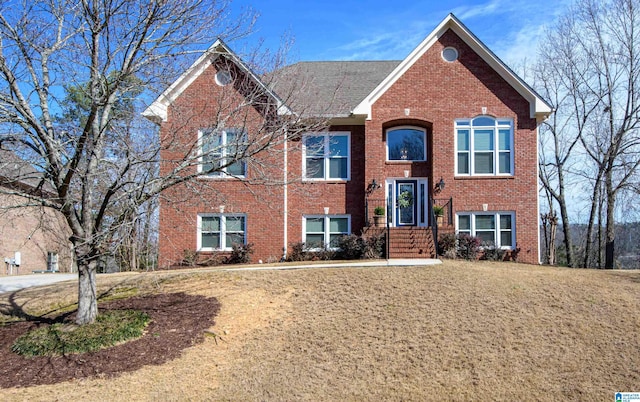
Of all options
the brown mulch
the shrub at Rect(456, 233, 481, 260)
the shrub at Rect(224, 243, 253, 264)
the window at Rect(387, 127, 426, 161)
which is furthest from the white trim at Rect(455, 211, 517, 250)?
the brown mulch

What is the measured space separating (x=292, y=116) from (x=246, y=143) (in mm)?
1479

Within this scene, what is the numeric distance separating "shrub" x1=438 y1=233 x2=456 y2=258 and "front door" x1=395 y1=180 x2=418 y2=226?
213cm

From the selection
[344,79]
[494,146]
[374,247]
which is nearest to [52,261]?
[344,79]

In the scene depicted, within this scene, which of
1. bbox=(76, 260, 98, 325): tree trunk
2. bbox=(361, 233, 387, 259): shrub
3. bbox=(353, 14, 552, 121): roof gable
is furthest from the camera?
bbox=(353, 14, 552, 121): roof gable

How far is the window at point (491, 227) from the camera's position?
17422 millimetres

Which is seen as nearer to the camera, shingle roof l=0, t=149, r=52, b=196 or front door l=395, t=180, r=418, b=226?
shingle roof l=0, t=149, r=52, b=196

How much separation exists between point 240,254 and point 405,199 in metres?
6.27

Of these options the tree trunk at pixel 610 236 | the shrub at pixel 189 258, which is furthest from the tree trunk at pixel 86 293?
the tree trunk at pixel 610 236

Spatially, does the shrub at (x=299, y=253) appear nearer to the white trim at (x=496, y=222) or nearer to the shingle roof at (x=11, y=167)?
the white trim at (x=496, y=222)

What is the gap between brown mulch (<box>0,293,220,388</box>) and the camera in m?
8.17

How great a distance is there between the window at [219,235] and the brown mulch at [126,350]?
6.59 m

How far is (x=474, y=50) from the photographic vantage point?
17.7 meters

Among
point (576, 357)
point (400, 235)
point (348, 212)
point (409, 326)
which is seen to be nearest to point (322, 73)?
point (348, 212)

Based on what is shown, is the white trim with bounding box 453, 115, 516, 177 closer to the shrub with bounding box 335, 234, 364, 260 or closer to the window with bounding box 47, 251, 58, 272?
the shrub with bounding box 335, 234, 364, 260
